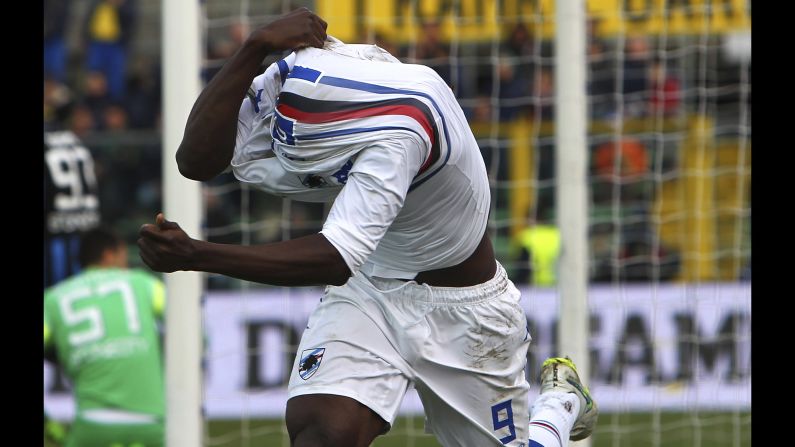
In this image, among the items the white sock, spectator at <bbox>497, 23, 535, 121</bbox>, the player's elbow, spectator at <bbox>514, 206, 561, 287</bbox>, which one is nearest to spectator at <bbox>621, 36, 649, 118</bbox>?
spectator at <bbox>497, 23, 535, 121</bbox>

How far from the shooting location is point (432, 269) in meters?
4.32

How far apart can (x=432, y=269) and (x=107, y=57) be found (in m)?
10.6

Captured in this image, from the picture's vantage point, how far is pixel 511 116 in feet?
36.2

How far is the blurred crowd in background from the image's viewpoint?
9.89 metres

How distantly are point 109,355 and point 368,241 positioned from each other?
3.79m

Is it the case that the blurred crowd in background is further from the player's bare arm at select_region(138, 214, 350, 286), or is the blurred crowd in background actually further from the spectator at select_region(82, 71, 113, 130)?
the player's bare arm at select_region(138, 214, 350, 286)

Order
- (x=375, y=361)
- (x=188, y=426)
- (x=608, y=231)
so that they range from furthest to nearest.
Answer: (x=608, y=231) < (x=188, y=426) < (x=375, y=361)

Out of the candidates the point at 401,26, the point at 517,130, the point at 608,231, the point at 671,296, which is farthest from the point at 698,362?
the point at 401,26

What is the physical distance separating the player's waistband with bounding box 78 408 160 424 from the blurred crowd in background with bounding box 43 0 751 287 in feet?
5.21

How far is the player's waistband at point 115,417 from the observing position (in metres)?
7.08

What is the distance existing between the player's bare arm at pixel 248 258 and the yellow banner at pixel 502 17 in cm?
441

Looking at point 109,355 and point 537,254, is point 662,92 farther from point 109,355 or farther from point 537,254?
point 109,355

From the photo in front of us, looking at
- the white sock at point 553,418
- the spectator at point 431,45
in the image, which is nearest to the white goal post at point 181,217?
the white sock at point 553,418

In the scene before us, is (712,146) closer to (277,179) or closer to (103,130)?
(103,130)
